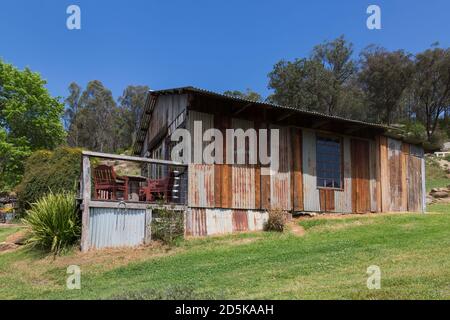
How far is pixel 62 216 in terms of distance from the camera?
1238cm

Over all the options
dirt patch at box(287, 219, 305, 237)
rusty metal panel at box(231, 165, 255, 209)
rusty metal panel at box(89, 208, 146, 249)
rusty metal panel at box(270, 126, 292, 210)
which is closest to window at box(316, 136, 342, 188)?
rusty metal panel at box(270, 126, 292, 210)

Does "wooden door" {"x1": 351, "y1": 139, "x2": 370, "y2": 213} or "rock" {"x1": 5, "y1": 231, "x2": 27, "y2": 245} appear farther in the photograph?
"wooden door" {"x1": 351, "y1": 139, "x2": 370, "y2": 213}

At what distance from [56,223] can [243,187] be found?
18.3ft

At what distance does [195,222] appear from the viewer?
1388 cm

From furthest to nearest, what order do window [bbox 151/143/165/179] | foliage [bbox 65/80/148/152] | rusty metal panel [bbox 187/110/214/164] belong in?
1. foliage [bbox 65/80/148/152]
2. window [bbox 151/143/165/179]
3. rusty metal panel [bbox 187/110/214/164]

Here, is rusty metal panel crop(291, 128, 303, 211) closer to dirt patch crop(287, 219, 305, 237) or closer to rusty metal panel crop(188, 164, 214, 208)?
dirt patch crop(287, 219, 305, 237)

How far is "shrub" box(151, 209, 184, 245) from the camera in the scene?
13.0m

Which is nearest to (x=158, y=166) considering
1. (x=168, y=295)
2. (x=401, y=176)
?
(x=401, y=176)

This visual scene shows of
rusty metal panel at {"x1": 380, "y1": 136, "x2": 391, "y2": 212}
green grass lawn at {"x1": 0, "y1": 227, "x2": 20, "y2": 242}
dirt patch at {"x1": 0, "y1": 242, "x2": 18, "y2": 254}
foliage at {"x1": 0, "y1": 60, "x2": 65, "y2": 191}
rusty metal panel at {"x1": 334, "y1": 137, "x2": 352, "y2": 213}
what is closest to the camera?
dirt patch at {"x1": 0, "y1": 242, "x2": 18, "y2": 254}

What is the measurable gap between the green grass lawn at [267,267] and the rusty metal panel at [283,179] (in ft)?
4.53

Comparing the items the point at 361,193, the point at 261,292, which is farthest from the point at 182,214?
the point at 361,193

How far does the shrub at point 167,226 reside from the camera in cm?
1298

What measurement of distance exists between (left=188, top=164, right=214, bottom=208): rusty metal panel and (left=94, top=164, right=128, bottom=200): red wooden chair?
1.88 m

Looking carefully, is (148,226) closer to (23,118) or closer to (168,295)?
(168,295)
